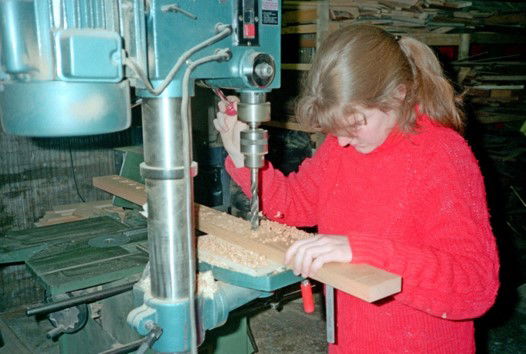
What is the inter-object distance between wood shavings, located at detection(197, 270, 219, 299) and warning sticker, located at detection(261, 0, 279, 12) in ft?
1.62

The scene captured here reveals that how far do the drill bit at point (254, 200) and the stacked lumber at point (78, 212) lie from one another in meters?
1.00

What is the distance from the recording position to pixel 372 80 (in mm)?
984

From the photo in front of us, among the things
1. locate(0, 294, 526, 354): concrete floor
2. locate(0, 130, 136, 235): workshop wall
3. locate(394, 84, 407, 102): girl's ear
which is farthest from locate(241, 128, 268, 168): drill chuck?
locate(0, 130, 136, 235): workshop wall

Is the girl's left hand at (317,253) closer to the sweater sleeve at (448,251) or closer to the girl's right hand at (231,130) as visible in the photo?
the sweater sleeve at (448,251)

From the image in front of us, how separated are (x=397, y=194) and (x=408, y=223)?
68 millimetres

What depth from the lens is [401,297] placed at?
87 cm

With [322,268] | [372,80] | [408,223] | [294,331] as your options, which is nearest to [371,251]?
[322,268]

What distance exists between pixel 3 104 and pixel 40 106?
0.07m

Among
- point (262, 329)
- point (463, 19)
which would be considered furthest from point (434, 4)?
point (262, 329)

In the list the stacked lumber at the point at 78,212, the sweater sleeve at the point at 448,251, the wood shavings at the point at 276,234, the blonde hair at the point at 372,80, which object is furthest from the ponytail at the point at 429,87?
the stacked lumber at the point at 78,212

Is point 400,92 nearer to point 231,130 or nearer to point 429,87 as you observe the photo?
point 429,87

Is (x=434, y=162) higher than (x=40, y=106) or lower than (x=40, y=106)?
lower

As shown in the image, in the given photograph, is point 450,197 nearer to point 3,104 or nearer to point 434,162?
point 434,162

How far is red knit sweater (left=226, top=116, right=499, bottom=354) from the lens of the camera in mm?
854
